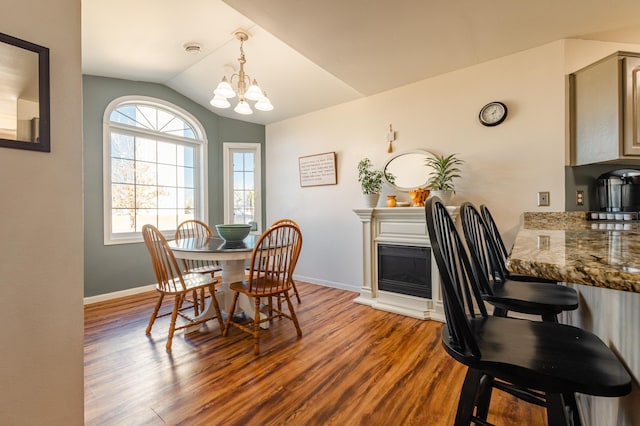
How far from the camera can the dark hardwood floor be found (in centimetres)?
147

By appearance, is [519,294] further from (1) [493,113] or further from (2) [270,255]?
(1) [493,113]

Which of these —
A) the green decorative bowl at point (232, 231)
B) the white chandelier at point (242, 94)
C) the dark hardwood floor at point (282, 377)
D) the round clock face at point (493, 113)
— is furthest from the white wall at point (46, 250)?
the round clock face at point (493, 113)

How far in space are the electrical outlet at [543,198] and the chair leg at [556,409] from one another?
2151mm

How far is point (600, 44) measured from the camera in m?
2.35

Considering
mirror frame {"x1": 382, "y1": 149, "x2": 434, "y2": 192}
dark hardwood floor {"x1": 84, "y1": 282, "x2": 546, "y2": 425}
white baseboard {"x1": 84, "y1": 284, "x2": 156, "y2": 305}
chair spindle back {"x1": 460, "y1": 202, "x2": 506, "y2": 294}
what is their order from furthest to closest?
white baseboard {"x1": 84, "y1": 284, "x2": 156, "y2": 305}, mirror frame {"x1": 382, "y1": 149, "x2": 434, "y2": 192}, dark hardwood floor {"x1": 84, "y1": 282, "x2": 546, "y2": 425}, chair spindle back {"x1": 460, "y1": 202, "x2": 506, "y2": 294}

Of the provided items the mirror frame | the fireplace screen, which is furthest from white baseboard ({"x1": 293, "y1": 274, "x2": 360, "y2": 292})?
the mirror frame

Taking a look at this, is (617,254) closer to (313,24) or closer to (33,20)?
(33,20)

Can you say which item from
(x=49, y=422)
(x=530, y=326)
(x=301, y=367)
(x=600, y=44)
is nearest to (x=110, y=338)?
(x=49, y=422)

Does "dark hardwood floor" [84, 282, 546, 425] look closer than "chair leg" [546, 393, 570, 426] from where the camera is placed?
No

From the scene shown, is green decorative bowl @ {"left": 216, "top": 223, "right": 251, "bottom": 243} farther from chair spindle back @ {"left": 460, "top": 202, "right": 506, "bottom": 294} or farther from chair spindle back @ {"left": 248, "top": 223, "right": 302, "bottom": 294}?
chair spindle back @ {"left": 460, "top": 202, "right": 506, "bottom": 294}

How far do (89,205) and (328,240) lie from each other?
2.84m

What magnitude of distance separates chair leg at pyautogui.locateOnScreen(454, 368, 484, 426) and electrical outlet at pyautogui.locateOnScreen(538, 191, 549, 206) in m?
2.14

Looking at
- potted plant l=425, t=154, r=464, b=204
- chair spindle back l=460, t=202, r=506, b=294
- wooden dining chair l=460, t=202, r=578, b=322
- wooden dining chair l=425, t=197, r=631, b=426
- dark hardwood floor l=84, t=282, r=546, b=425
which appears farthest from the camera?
potted plant l=425, t=154, r=464, b=204

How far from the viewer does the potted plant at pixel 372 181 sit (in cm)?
321
